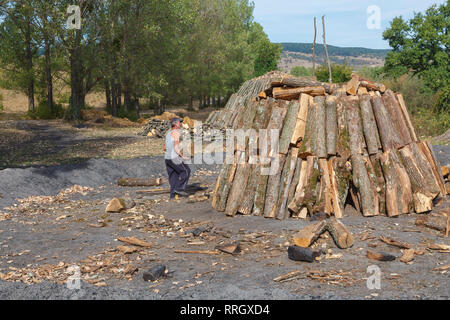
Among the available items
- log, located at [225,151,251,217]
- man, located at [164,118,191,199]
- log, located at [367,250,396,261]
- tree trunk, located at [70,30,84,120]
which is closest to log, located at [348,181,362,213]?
log, located at [225,151,251,217]

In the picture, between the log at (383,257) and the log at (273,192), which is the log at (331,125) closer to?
the log at (273,192)

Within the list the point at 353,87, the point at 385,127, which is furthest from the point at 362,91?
the point at 385,127

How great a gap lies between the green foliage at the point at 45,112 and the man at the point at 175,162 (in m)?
21.1

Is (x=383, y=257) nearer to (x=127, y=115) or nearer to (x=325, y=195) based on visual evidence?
(x=325, y=195)

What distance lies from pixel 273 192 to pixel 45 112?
23.9m

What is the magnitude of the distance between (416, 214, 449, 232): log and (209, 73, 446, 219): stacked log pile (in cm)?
51

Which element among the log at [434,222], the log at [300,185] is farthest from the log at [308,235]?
the log at [434,222]

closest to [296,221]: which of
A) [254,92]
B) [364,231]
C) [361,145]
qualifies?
[364,231]

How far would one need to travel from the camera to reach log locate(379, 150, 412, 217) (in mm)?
6926

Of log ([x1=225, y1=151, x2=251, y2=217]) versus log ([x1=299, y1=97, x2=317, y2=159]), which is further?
log ([x1=225, y1=151, x2=251, y2=217])

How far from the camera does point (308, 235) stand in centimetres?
571

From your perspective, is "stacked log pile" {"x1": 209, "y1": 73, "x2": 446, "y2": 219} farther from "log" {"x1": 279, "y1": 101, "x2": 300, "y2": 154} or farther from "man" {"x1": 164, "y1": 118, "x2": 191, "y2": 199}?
"man" {"x1": 164, "y1": 118, "x2": 191, "y2": 199}

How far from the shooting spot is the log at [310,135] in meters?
7.25
